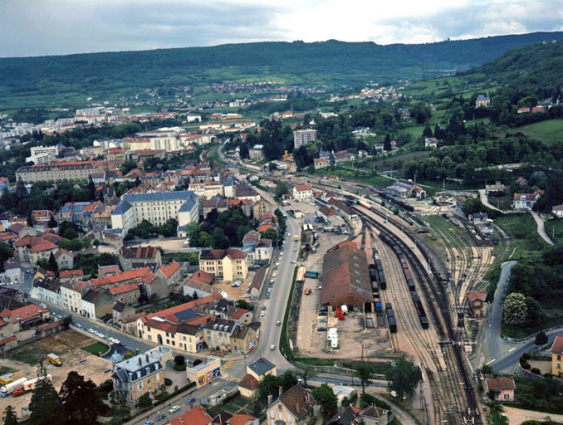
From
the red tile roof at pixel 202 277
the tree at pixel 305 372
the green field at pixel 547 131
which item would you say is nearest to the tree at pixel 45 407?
the tree at pixel 305 372

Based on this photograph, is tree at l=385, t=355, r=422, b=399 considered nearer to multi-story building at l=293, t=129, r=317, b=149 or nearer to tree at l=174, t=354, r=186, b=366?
tree at l=174, t=354, r=186, b=366

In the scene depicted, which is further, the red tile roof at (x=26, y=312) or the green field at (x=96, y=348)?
the red tile roof at (x=26, y=312)

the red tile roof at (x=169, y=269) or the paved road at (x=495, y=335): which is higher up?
the red tile roof at (x=169, y=269)

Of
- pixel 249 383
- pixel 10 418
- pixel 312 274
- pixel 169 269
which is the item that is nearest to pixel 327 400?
pixel 249 383

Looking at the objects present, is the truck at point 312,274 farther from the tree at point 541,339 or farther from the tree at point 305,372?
the tree at point 541,339

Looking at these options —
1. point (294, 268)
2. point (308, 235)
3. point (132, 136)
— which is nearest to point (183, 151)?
point (132, 136)

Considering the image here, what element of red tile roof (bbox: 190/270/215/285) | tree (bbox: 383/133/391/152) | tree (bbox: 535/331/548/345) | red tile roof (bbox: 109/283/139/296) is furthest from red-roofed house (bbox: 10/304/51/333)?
tree (bbox: 383/133/391/152)
